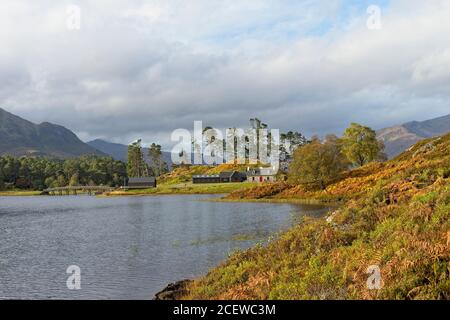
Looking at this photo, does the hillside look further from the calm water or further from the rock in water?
the calm water

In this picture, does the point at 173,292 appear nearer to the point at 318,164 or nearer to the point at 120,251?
the point at 120,251

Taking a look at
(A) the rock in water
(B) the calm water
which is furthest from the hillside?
(B) the calm water

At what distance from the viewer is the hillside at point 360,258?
53.2ft

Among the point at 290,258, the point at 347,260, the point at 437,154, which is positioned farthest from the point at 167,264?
the point at 437,154

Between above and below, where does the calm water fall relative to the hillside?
below

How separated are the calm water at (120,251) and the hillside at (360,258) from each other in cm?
843

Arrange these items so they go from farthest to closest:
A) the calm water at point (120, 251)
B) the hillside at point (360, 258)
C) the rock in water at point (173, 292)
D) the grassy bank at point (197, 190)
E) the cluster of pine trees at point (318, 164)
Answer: the grassy bank at point (197, 190) → the cluster of pine trees at point (318, 164) → the calm water at point (120, 251) → the rock in water at point (173, 292) → the hillside at point (360, 258)

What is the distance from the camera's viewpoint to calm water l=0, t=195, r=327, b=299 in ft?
107

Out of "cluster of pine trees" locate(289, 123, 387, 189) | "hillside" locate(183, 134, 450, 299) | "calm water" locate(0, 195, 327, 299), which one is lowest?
"calm water" locate(0, 195, 327, 299)

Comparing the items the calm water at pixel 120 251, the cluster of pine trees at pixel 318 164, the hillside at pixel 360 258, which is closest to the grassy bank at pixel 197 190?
the cluster of pine trees at pixel 318 164

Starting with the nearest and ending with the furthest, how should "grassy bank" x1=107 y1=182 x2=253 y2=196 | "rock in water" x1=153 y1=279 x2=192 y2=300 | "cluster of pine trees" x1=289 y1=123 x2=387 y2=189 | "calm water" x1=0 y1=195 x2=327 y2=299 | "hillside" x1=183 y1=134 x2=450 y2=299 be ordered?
"hillside" x1=183 y1=134 x2=450 y2=299, "rock in water" x1=153 y1=279 x2=192 y2=300, "calm water" x1=0 y1=195 x2=327 y2=299, "cluster of pine trees" x1=289 y1=123 x2=387 y2=189, "grassy bank" x1=107 y1=182 x2=253 y2=196

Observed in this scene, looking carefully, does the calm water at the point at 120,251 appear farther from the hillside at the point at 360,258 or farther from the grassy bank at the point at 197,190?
the grassy bank at the point at 197,190

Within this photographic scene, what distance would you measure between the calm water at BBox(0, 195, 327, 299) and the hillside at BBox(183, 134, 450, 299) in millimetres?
8435
